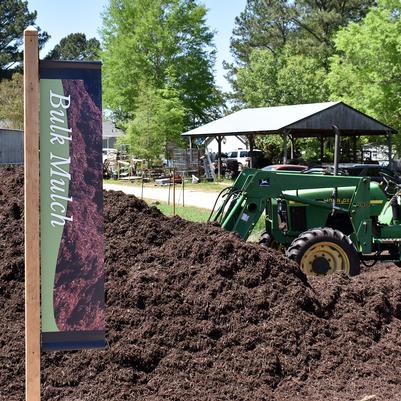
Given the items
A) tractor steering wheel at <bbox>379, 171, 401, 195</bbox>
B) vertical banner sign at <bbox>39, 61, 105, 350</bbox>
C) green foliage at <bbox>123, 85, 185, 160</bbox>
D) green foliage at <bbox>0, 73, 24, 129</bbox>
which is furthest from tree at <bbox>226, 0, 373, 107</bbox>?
vertical banner sign at <bbox>39, 61, 105, 350</bbox>

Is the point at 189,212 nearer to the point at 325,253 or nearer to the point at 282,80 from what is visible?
the point at 325,253

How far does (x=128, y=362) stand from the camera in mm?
5633

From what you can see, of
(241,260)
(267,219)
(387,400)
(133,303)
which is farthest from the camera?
(267,219)

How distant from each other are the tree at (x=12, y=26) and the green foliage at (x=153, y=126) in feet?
95.4

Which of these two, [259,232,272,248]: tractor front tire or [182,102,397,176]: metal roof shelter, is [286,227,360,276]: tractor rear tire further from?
[182,102,397,176]: metal roof shelter

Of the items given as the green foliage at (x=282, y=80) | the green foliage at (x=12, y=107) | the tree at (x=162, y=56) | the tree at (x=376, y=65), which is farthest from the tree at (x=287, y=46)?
the green foliage at (x=12, y=107)

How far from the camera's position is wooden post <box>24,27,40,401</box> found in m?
3.86

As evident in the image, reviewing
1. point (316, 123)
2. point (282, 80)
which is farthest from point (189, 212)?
point (282, 80)

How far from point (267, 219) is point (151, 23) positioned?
43.1 m

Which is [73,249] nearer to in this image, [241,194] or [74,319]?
[74,319]

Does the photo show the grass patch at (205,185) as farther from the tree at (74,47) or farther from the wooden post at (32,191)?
the tree at (74,47)

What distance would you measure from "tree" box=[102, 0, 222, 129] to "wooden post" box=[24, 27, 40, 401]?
47715 millimetres

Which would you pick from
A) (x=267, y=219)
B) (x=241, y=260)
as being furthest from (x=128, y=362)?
(x=267, y=219)

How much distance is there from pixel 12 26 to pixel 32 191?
2936 inches
